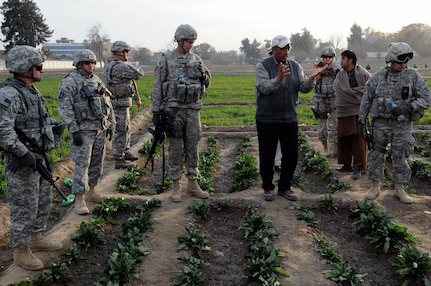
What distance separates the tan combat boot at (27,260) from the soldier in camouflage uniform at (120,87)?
438 centimetres

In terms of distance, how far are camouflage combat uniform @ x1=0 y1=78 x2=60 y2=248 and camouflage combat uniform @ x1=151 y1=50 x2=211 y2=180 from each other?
220 centimetres

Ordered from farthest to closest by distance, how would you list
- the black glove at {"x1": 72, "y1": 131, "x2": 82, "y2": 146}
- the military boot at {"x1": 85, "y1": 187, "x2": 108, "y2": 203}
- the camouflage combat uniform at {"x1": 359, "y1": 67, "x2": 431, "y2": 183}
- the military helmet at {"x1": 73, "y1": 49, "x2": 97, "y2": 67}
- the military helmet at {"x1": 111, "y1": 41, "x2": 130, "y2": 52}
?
the military helmet at {"x1": 111, "y1": 41, "x2": 130, "y2": 52} → the military boot at {"x1": 85, "y1": 187, "x2": 108, "y2": 203} → the camouflage combat uniform at {"x1": 359, "y1": 67, "x2": 431, "y2": 183} → the military helmet at {"x1": 73, "y1": 49, "x2": 97, "y2": 67} → the black glove at {"x1": 72, "y1": 131, "x2": 82, "y2": 146}

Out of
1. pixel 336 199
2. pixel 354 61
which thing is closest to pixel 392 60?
pixel 354 61

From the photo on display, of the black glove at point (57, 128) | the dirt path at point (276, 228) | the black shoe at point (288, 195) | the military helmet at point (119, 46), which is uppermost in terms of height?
the military helmet at point (119, 46)

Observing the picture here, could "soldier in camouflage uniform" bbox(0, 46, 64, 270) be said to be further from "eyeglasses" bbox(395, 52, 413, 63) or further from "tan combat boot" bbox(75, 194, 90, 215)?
"eyeglasses" bbox(395, 52, 413, 63)

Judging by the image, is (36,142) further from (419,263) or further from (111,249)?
(419,263)

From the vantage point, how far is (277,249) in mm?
4945

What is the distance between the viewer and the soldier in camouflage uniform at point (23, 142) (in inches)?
172

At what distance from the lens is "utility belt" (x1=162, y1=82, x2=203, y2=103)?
6520 millimetres

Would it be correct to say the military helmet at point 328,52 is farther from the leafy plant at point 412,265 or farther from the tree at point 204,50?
the tree at point 204,50

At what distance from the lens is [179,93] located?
6543 millimetres

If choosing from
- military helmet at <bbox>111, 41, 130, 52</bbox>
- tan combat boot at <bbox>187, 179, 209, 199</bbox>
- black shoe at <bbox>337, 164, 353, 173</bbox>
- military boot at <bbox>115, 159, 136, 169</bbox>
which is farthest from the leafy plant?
military helmet at <bbox>111, 41, 130, 52</bbox>

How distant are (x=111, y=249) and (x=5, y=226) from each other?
213 centimetres

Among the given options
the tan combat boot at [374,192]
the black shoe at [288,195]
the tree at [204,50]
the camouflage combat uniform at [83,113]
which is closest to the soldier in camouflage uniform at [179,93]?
the camouflage combat uniform at [83,113]
